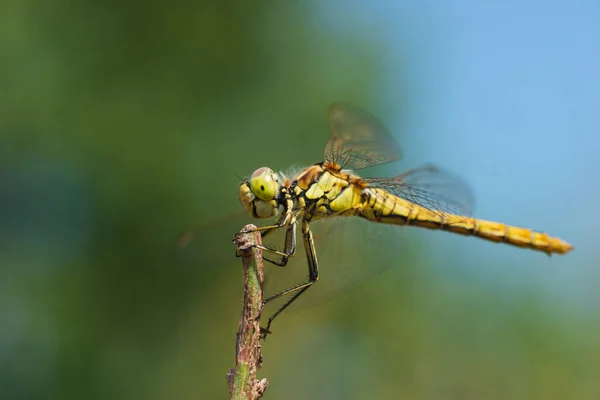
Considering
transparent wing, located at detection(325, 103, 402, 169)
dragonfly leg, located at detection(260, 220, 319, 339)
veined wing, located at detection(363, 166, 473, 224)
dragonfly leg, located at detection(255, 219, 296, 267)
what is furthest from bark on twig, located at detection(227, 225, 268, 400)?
veined wing, located at detection(363, 166, 473, 224)

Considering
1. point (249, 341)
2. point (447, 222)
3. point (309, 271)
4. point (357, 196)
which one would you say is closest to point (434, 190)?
point (447, 222)

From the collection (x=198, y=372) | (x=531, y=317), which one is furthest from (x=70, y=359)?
(x=531, y=317)

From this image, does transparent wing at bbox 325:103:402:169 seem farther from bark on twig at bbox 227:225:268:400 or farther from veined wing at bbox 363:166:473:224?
bark on twig at bbox 227:225:268:400

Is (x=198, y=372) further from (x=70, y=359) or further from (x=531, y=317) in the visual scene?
(x=531, y=317)

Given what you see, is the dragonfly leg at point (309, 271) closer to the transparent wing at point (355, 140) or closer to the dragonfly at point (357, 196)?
the dragonfly at point (357, 196)

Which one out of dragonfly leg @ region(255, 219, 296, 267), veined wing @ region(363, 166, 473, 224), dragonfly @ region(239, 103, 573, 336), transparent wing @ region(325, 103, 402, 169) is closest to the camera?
dragonfly leg @ region(255, 219, 296, 267)

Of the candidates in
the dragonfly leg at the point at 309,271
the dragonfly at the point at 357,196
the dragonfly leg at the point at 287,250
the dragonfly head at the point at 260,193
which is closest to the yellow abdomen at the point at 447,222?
the dragonfly at the point at 357,196

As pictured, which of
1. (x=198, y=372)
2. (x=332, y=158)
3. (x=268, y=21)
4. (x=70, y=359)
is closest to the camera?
(x=332, y=158)

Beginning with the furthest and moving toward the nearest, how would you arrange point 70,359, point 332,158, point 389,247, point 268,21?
1. point 268,21
2. point 70,359
3. point 389,247
4. point 332,158
